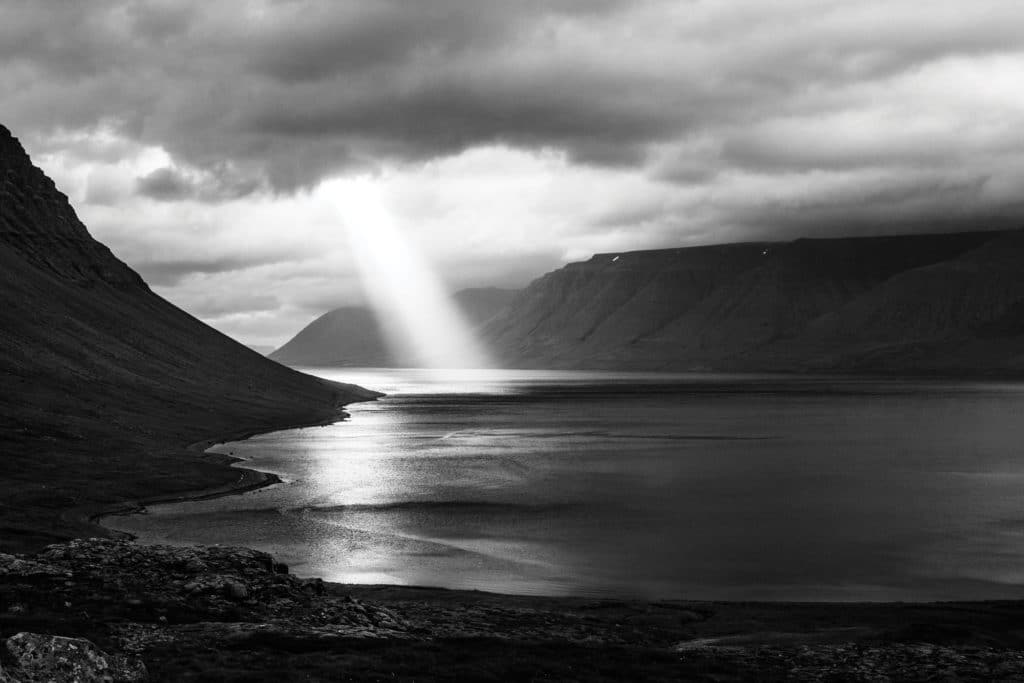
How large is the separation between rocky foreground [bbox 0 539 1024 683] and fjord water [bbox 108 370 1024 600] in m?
7.74

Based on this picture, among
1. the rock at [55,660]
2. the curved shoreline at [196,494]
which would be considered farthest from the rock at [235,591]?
the curved shoreline at [196,494]

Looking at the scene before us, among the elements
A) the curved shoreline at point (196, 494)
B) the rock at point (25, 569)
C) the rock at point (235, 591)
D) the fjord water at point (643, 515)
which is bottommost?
the fjord water at point (643, 515)

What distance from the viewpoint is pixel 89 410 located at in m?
124

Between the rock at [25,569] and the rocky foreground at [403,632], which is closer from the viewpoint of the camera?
the rocky foreground at [403,632]

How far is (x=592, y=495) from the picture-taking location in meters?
84.8

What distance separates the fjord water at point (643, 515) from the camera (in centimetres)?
5394

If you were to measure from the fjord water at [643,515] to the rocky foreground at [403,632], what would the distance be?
25.4 ft

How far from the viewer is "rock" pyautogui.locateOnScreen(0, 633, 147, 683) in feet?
75.9

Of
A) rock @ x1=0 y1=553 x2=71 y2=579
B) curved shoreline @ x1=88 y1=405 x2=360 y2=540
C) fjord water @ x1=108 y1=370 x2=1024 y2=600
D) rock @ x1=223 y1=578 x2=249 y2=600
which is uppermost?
rock @ x1=0 y1=553 x2=71 y2=579

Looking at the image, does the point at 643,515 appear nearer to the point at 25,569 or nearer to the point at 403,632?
the point at 403,632

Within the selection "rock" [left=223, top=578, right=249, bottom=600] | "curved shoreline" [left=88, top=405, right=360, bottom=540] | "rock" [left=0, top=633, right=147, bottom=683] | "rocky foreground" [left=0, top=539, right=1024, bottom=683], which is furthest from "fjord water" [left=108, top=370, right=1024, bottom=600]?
"rock" [left=0, top=633, right=147, bottom=683]

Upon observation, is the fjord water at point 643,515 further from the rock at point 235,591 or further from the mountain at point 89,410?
the rock at point 235,591

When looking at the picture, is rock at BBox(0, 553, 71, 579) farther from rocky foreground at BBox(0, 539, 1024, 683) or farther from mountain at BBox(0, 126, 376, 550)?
mountain at BBox(0, 126, 376, 550)

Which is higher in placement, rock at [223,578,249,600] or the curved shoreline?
rock at [223,578,249,600]
